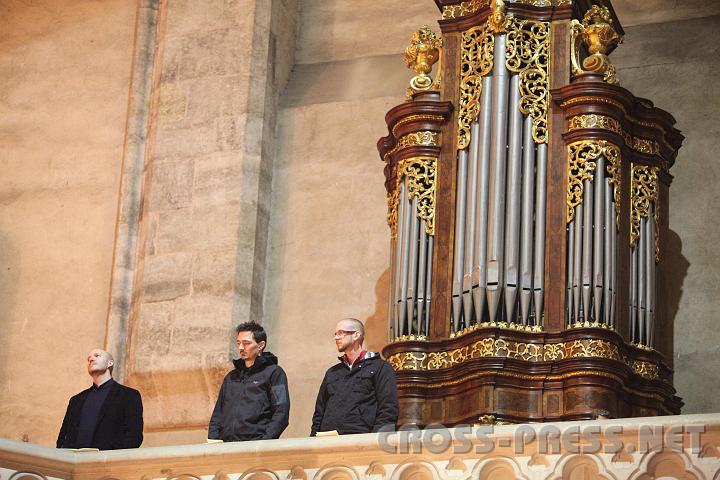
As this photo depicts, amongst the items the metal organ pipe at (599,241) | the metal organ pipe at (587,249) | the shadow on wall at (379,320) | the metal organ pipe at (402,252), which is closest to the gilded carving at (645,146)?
the metal organ pipe at (599,241)

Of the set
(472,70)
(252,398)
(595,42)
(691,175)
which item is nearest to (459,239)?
(472,70)

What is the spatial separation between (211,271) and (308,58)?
2.25 meters

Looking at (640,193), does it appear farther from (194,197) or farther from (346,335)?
(194,197)

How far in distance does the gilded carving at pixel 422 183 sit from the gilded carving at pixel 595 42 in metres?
1.12

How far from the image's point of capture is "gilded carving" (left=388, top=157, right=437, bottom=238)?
975 cm

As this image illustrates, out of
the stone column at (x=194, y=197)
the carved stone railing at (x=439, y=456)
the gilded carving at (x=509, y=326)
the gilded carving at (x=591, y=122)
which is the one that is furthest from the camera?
the stone column at (x=194, y=197)

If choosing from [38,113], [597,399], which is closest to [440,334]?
[597,399]

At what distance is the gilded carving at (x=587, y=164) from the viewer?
9.40m

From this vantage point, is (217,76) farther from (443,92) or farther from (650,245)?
(650,245)

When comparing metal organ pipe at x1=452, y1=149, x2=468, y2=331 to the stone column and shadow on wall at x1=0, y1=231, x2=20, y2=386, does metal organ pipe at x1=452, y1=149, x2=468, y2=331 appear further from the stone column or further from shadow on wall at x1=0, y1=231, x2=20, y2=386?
shadow on wall at x1=0, y1=231, x2=20, y2=386

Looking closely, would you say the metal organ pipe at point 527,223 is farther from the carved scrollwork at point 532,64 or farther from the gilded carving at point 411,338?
the gilded carving at point 411,338

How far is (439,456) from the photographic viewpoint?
6871 mm

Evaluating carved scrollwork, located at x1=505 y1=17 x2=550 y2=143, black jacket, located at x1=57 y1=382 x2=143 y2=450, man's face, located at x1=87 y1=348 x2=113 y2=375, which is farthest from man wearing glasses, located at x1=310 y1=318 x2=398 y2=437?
carved scrollwork, located at x1=505 y1=17 x2=550 y2=143

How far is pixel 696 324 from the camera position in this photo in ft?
34.1
